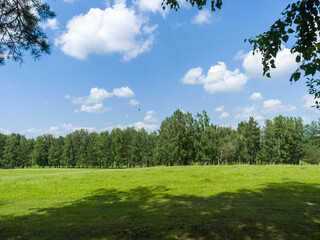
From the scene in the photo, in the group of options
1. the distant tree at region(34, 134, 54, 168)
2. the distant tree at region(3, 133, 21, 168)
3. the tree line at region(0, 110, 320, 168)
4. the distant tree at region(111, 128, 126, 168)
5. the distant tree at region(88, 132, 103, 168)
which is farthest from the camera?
the distant tree at region(34, 134, 54, 168)

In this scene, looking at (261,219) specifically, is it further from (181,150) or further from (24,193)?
(181,150)

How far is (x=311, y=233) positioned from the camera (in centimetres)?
775

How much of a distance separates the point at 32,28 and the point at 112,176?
21875 mm

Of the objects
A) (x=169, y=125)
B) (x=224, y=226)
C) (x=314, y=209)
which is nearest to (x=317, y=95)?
(x=314, y=209)

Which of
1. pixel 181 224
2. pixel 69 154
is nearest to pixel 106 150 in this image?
pixel 69 154

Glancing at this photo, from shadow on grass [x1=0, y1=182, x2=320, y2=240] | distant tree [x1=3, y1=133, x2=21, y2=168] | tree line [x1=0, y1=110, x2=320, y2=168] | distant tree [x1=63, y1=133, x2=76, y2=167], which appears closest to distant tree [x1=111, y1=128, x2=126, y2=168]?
tree line [x1=0, y1=110, x2=320, y2=168]

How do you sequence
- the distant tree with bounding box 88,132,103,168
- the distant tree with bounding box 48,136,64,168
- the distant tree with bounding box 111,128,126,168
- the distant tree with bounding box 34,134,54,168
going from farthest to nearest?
the distant tree with bounding box 34,134,54,168
the distant tree with bounding box 48,136,64,168
the distant tree with bounding box 88,132,103,168
the distant tree with bounding box 111,128,126,168

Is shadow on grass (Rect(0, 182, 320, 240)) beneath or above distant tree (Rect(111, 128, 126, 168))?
beneath

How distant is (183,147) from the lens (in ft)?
241

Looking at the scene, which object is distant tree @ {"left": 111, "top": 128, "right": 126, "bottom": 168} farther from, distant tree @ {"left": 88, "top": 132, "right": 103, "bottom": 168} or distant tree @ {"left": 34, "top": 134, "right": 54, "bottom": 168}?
distant tree @ {"left": 34, "top": 134, "right": 54, "bottom": 168}

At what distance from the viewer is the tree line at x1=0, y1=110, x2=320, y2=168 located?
7412cm

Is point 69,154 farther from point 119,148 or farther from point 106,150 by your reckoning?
point 119,148

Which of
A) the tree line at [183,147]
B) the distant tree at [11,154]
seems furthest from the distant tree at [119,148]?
the distant tree at [11,154]

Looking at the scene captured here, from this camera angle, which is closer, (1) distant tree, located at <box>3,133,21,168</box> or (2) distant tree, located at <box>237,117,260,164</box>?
(2) distant tree, located at <box>237,117,260,164</box>
